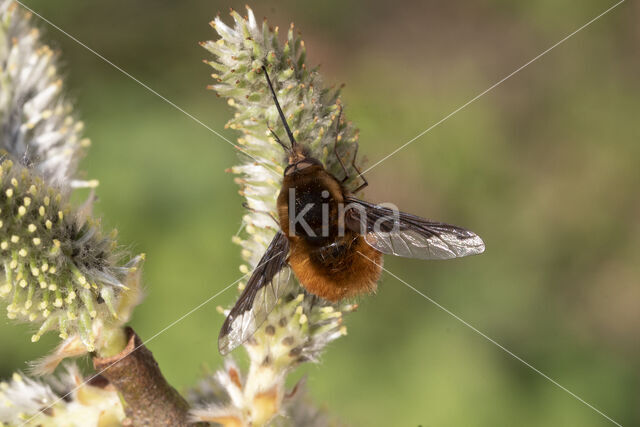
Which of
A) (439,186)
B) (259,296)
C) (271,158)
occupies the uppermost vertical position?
(271,158)

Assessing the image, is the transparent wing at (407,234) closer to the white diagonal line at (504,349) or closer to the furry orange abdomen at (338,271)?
the furry orange abdomen at (338,271)

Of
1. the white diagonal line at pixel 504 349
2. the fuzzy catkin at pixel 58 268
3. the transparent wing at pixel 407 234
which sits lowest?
the white diagonal line at pixel 504 349

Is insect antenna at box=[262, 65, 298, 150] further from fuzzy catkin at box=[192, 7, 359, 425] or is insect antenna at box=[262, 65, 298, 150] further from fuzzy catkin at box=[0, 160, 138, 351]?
fuzzy catkin at box=[0, 160, 138, 351]

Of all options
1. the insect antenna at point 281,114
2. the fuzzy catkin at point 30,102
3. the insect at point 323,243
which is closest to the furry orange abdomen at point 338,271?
the insect at point 323,243

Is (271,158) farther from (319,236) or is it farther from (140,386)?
(140,386)

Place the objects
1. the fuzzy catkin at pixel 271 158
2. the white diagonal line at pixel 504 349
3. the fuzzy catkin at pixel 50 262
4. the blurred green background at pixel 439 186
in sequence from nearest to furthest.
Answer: the fuzzy catkin at pixel 50 262
the fuzzy catkin at pixel 271 158
the white diagonal line at pixel 504 349
the blurred green background at pixel 439 186

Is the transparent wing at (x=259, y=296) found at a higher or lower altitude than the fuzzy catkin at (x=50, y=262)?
lower

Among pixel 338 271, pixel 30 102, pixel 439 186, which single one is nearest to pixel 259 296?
pixel 338 271
